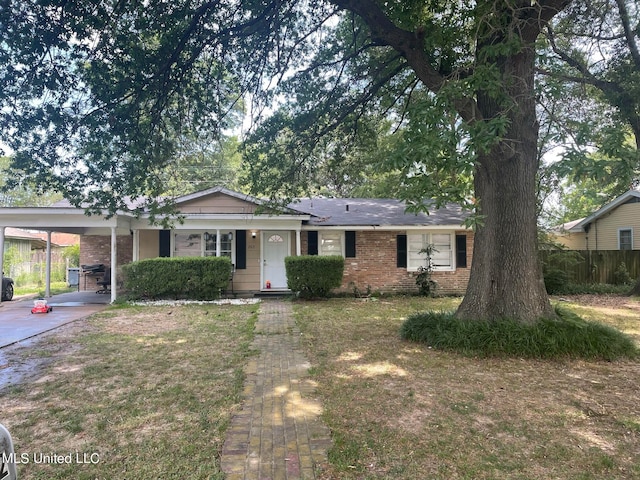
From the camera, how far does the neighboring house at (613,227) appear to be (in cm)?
1684

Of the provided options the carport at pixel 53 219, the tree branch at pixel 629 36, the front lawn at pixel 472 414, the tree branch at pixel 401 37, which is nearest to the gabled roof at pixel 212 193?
the carport at pixel 53 219

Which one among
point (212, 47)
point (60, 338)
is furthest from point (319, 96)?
point (60, 338)

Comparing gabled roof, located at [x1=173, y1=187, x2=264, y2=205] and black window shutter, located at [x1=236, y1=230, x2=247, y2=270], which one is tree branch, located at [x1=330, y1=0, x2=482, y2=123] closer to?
gabled roof, located at [x1=173, y1=187, x2=264, y2=205]

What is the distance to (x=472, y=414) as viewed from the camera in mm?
3602

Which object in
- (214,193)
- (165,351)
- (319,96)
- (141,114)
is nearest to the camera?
(165,351)

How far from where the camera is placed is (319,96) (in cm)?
927

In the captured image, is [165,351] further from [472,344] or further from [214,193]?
[214,193]

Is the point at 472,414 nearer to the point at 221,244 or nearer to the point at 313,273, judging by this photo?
the point at 313,273

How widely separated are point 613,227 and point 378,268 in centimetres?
1266

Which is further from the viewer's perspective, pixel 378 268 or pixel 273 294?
pixel 378 268

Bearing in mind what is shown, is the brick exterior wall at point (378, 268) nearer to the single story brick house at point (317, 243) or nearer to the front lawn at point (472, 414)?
the single story brick house at point (317, 243)

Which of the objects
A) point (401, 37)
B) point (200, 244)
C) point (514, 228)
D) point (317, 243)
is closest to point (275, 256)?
point (317, 243)

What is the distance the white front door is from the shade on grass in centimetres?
812

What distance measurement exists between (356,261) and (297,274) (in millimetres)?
2684
